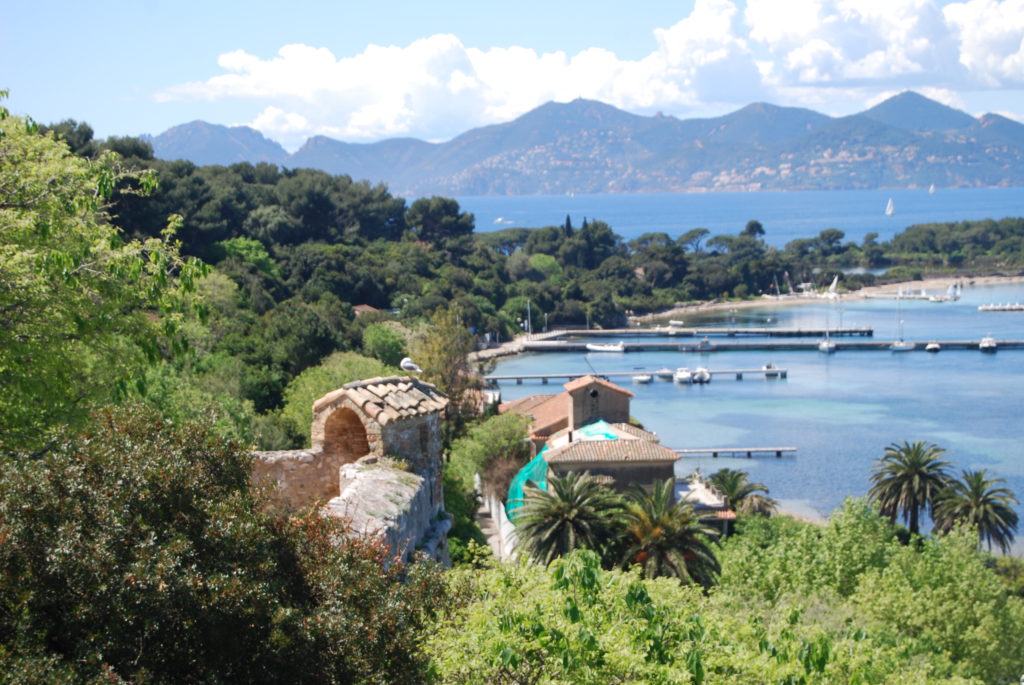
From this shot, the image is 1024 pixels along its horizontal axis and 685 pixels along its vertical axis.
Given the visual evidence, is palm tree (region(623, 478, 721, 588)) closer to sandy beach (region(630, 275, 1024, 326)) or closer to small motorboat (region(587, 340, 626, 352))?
small motorboat (region(587, 340, 626, 352))

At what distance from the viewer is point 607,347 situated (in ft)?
325

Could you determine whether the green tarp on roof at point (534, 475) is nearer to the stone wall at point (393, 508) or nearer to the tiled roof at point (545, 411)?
the tiled roof at point (545, 411)

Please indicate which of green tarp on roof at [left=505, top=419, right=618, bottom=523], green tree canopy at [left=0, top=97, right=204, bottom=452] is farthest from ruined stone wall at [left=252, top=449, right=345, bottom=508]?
green tarp on roof at [left=505, top=419, right=618, bottom=523]

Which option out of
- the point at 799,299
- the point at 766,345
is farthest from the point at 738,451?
the point at 799,299

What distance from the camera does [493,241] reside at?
140 metres

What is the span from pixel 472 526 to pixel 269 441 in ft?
34.1

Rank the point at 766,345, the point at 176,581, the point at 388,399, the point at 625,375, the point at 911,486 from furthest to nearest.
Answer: the point at 766,345
the point at 625,375
the point at 911,486
the point at 388,399
the point at 176,581

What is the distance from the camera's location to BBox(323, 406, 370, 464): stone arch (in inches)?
480

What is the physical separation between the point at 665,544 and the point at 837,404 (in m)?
56.0

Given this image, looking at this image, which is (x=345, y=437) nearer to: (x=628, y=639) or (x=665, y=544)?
(x=628, y=639)

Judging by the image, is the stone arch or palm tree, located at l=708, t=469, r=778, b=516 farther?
palm tree, located at l=708, t=469, r=778, b=516

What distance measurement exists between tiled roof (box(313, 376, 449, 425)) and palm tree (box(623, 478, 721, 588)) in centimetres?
849

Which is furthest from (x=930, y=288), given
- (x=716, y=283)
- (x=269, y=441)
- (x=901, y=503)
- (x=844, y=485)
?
(x=269, y=441)

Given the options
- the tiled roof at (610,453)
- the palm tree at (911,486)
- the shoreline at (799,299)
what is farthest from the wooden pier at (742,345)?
the tiled roof at (610,453)
